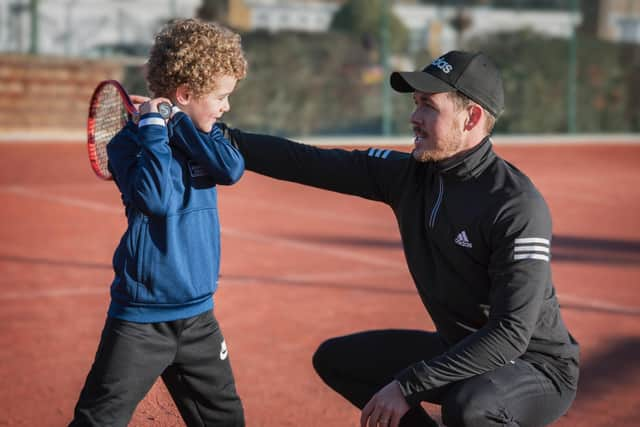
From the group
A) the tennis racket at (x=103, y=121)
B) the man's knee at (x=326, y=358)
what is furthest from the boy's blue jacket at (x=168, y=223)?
the man's knee at (x=326, y=358)

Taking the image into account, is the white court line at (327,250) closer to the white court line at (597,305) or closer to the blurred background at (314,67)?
the white court line at (597,305)

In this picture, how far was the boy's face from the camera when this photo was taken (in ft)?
10.3

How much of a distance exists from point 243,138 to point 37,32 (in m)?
17.0

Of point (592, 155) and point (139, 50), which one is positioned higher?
A: point (139, 50)

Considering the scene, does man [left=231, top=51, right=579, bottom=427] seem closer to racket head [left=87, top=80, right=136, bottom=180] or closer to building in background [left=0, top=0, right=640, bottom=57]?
racket head [left=87, top=80, right=136, bottom=180]

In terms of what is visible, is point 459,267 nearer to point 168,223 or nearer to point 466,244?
point 466,244

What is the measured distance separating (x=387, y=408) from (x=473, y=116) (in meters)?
1.08

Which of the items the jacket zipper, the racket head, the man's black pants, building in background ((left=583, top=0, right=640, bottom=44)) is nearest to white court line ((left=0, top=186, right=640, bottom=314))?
the racket head

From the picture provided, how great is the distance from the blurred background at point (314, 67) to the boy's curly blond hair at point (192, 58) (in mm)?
16059

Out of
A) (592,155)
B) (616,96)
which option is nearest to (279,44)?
(592,155)

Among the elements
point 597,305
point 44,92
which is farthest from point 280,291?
point 44,92

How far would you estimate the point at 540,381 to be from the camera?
10.6 feet

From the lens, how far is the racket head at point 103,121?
3.62m

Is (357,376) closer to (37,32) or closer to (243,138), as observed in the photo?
(243,138)
